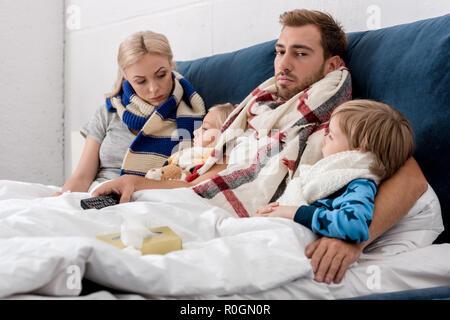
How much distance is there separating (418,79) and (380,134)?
28 cm

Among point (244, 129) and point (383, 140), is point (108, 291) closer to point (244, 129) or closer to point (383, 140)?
point (383, 140)

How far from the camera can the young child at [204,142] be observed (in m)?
1.72

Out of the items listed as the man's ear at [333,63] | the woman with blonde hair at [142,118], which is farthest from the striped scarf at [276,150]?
the woman with blonde hair at [142,118]

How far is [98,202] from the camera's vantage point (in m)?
1.27

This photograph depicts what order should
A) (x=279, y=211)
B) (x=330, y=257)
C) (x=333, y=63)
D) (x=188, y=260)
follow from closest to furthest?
(x=188, y=260)
(x=330, y=257)
(x=279, y=211)
(x=333, y=63)

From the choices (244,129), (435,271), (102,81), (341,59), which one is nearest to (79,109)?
(102,81)

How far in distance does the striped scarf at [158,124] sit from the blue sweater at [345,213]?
101 cm

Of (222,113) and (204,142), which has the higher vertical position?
(222,113)

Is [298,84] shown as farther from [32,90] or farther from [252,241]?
[32,90]

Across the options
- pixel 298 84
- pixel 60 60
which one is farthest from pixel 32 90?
pixel 298 84

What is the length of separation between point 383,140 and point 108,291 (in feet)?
2.52

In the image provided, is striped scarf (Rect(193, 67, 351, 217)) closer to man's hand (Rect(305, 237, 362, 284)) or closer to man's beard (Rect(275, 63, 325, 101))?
man's beard (Rect(275, 63, 325, 101))

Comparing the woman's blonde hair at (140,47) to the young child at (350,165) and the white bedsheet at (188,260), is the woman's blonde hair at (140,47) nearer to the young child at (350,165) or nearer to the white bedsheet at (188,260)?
the white bedsheet at (188,260)

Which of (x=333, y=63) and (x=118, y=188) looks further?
(x=333, y=63)
